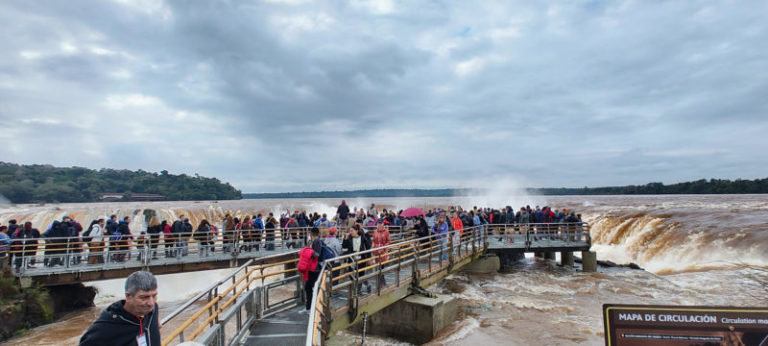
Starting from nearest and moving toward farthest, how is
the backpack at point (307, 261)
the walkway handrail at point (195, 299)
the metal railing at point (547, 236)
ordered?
the walkway handrail at point (195, 299)
the backpack at point (307, 261)
the metal railing at point (547, 236)

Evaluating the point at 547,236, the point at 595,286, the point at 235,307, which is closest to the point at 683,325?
the point at 235,307

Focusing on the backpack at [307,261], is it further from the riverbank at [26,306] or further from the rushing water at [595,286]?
the riverbank at [26,306]

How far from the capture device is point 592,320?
40.1 ft

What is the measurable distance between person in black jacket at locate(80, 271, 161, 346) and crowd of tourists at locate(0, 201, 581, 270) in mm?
5414

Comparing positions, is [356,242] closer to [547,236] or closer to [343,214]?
[343,214]

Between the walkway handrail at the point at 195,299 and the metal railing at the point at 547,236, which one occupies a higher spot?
the walkway handrail at the point at 195,299

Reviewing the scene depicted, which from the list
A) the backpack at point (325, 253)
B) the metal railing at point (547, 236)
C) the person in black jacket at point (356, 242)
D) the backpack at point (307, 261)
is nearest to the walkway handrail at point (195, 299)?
the backpack at point (307, 261)

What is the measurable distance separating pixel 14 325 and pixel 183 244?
5.47m

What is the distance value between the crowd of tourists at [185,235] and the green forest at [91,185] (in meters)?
95.2

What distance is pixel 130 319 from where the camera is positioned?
9.10 feet

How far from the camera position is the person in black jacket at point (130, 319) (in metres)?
2.64

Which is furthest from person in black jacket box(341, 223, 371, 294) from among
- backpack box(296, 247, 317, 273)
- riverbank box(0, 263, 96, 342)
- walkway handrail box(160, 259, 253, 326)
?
riverbank box(0, 263, 96, 342)

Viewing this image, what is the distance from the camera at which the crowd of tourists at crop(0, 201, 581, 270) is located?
1233 centimetres

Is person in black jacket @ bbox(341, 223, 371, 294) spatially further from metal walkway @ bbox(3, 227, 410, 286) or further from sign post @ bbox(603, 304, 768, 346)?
sign post @ bbox(603, 304, 768, 346)
